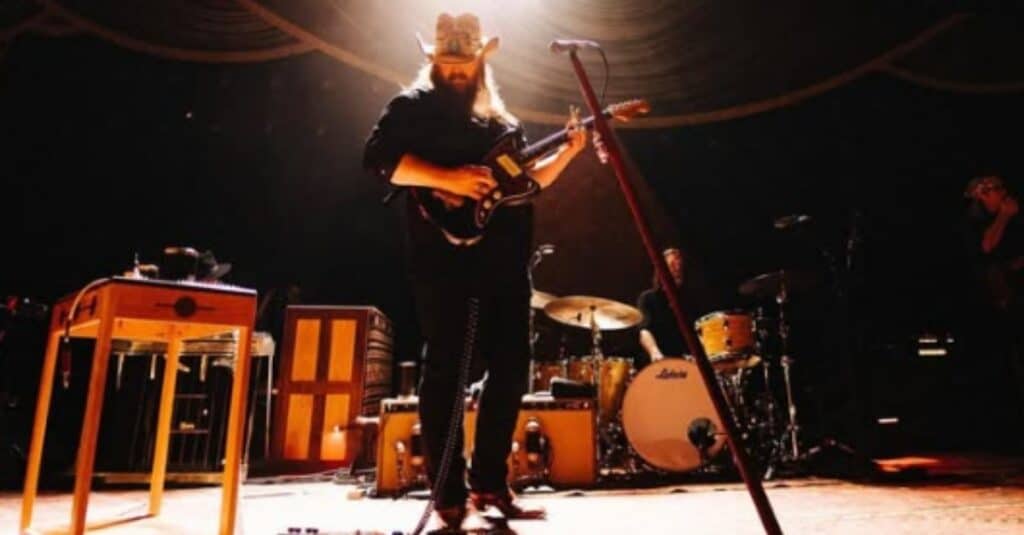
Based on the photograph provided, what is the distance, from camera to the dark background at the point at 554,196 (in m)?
5.08

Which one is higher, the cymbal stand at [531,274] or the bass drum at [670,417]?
the cymbal stand at [531,274]

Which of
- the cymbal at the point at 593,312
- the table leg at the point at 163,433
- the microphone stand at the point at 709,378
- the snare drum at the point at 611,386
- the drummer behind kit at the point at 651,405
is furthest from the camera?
the snare drum at the point at 611,386

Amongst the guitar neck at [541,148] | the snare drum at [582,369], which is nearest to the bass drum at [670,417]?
the snare drum at [582,369]

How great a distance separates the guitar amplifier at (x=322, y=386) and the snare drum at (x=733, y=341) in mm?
2641

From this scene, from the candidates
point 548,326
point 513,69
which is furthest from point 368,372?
point 513,69

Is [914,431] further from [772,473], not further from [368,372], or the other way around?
[368,372]

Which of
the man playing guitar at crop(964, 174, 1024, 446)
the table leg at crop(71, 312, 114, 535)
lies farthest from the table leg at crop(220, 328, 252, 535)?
the man playing guitar at crop(964, 174, 1024, 446)

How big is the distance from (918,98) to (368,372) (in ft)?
17.0

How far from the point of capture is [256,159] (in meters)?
5.75

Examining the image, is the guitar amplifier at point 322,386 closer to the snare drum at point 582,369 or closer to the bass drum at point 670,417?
the snare drum at point 582,369

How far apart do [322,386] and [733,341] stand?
310 cm

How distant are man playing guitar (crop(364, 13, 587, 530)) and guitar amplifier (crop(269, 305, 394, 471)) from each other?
2.97 metres

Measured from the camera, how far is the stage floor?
2.16 metres

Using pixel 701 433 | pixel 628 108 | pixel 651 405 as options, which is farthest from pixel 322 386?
pixel 628 108
